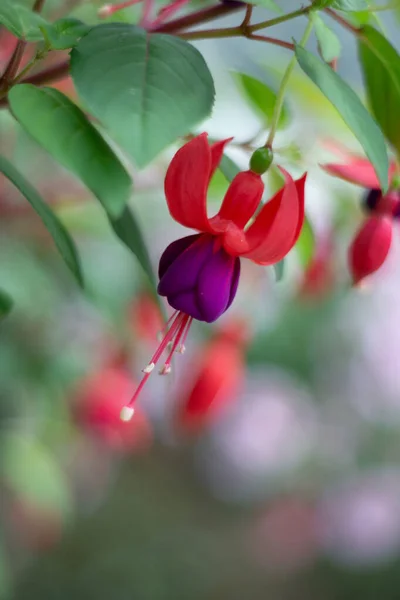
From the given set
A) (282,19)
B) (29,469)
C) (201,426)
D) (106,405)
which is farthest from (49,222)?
(201,426)

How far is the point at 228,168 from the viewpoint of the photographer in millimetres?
512

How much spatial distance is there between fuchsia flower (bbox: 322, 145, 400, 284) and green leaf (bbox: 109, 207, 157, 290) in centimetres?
13

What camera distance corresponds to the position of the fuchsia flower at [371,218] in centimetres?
51

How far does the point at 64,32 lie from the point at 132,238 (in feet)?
0.44

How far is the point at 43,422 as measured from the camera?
50.9 inches

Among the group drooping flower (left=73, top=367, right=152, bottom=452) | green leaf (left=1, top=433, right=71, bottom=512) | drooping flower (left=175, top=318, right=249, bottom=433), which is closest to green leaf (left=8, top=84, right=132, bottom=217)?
drooping flower (left=175, top=318, right=249, bottom=433)

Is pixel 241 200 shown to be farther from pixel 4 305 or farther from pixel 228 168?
pixel 4 305

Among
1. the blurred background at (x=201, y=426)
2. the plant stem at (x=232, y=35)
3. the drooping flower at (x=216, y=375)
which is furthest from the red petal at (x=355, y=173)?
the blurred background at (x=201, y=426)

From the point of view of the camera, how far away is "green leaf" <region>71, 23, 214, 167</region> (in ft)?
1.03

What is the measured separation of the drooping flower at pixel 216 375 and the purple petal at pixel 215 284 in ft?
1.57

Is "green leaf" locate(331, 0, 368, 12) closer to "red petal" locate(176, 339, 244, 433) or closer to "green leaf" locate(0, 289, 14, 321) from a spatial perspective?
"green leaf" locate(0, 289, 14, 321)

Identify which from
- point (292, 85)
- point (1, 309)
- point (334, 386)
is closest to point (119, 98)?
point (1, 309)

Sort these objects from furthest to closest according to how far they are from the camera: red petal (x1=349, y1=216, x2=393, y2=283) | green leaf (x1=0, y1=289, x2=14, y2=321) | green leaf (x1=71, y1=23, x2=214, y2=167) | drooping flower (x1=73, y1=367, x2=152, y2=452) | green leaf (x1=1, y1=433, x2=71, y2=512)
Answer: green leaf (x1=1, y1=433, x2=71, y2=512), drooping flower (x1=73, y1=367, x2=152, y2=452), green leaf (x1=0, y1=289, x2=14, y2=321), red petal (x1=349, y1=216, x2=393, y2=283), green leaf (x1=71, y1=23, x2=214, y2=167)

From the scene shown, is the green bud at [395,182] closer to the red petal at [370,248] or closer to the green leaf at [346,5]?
the red petal at [370,248]
